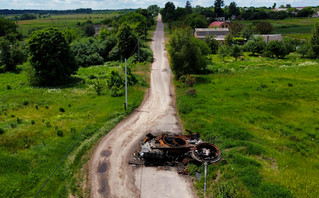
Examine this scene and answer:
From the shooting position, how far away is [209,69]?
48312mm

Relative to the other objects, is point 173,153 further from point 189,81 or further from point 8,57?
point 8,57

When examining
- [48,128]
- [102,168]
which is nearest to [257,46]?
[48,128]

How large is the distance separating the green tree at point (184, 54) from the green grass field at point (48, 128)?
274 inches

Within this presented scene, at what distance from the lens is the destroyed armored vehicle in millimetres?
19547

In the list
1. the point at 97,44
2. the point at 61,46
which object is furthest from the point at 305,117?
the point at 97,44

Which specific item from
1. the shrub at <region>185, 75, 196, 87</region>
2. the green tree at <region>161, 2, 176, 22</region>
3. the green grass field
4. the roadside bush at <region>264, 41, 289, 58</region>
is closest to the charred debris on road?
the green grass field

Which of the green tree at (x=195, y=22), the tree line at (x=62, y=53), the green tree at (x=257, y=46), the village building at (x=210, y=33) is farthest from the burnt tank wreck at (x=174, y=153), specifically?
the green tree at (x=195, y=22)

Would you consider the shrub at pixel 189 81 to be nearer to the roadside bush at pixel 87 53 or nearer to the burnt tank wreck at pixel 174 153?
the burnt tank wreck at pixel 174 153

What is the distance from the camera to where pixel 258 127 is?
83.8 feet

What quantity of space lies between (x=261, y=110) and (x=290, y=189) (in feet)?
49.4

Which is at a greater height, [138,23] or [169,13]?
[169,13]

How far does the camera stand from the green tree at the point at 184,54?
3956 centimetres

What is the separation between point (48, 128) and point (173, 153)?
581 inches

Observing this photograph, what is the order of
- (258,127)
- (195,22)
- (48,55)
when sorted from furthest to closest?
(195,22), (48,55), (258,127)
